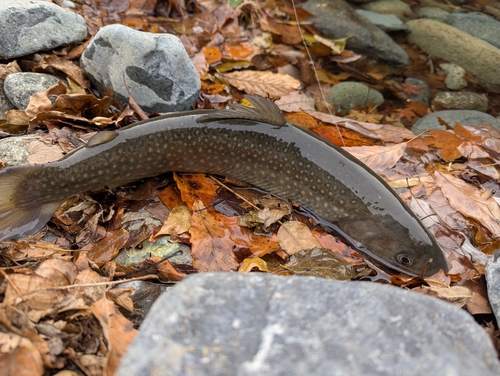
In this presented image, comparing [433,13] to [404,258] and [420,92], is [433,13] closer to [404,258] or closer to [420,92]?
[420,92]

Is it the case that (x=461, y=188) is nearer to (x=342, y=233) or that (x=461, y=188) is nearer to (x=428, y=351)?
(x=342, y=233)

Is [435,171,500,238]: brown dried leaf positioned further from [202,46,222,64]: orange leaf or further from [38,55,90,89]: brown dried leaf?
[38,55,90,89]: brown dried leaf

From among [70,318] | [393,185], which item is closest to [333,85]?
[393,185]

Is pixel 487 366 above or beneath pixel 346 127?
above

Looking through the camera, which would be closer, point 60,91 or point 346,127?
point 60,91

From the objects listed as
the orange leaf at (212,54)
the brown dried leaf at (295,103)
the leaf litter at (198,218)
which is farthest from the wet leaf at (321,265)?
the orange leaf at (212,54)

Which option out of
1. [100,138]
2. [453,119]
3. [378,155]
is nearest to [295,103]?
[378,155]

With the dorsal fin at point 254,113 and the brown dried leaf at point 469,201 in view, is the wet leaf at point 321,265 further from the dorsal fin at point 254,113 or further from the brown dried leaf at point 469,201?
the brown dried leaf at point 469,201
